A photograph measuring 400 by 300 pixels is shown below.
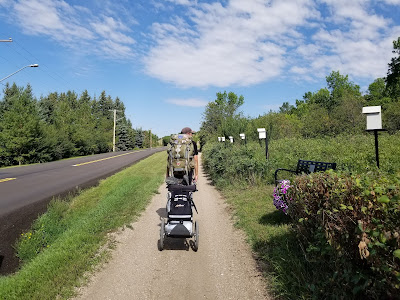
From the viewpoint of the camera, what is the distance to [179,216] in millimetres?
4652

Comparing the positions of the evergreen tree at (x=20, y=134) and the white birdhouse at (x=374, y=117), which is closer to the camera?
the white birdhouse at (x=374, y=117)

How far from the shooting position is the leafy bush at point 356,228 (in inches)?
75.2

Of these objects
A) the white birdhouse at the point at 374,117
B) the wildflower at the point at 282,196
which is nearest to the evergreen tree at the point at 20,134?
the wildflower at the point at 282,196

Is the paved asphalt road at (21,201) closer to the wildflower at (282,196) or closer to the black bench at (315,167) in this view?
the wildflower at (282,196)

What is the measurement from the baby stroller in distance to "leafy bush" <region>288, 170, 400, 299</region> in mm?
1954

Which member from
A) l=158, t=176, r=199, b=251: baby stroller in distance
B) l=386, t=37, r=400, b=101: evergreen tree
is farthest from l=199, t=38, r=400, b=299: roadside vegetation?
l=386, t=37, r=400, b=101: evergreen tree

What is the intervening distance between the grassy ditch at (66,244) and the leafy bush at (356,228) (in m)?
2.96

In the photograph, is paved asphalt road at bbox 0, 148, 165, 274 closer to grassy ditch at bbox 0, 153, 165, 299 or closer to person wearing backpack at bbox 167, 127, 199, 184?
grassy ditch at bbox 0, 153, 165, 299

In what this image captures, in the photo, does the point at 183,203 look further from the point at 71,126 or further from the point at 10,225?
the point at 71,126

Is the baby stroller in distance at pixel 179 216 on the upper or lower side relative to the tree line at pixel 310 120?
lower

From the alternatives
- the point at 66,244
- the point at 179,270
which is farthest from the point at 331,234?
the point at 66,244

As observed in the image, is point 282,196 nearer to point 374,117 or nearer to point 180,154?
point 180,154

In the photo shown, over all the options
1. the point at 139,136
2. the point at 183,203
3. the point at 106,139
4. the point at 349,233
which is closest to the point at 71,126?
the point at 106,139

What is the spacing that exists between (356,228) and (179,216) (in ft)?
9.80
